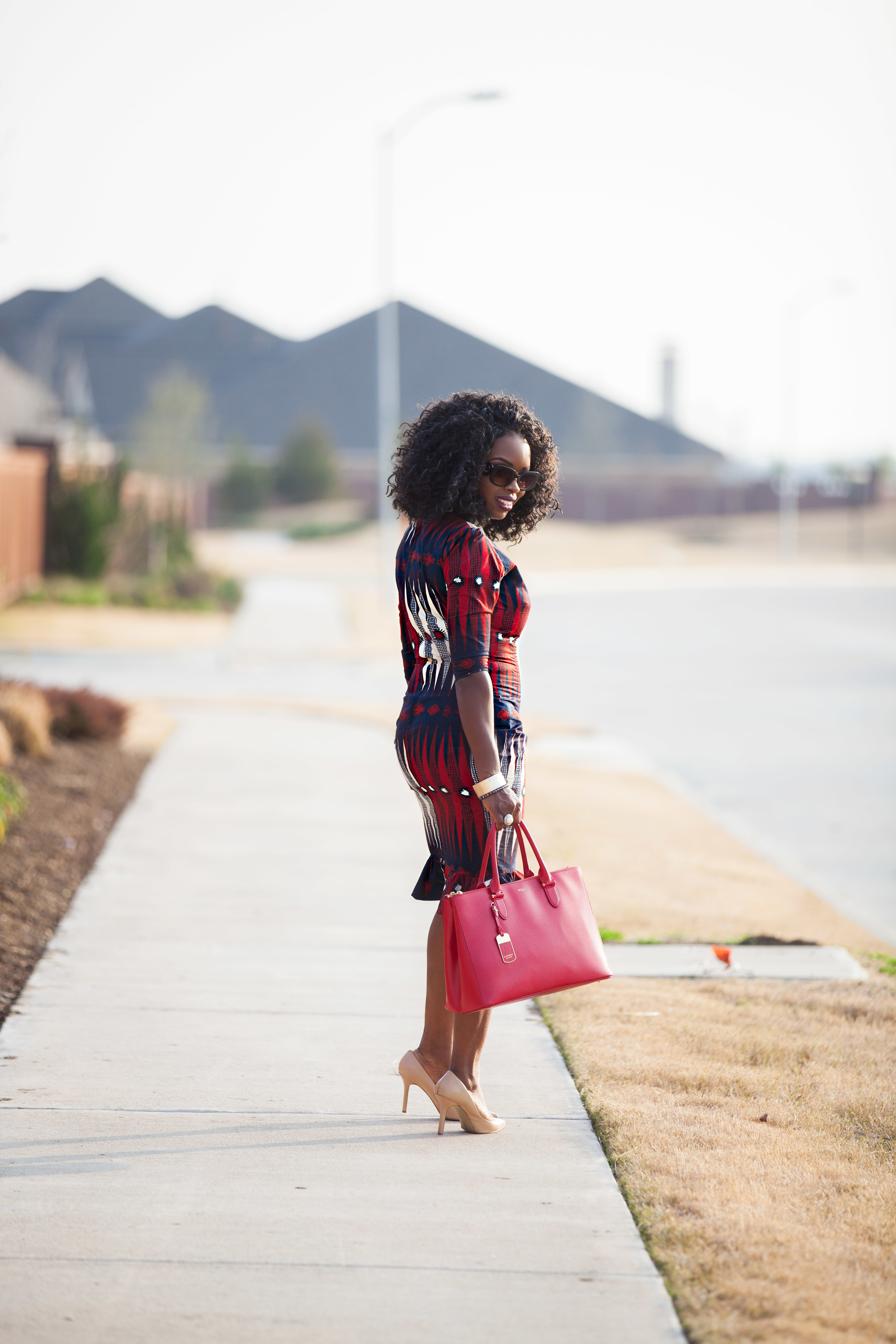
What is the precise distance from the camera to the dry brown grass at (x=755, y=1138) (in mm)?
3006

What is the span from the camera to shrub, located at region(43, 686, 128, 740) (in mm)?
10172

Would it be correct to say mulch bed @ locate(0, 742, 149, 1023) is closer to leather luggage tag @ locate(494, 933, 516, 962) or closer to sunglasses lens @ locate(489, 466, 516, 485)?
leather luggage tag @ locate(494, 933, 516, 962)

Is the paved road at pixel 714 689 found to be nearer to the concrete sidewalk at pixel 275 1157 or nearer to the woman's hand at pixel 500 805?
the concrete sidewalk at pixel 275 1157

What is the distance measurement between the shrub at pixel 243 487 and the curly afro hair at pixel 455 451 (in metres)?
64.0

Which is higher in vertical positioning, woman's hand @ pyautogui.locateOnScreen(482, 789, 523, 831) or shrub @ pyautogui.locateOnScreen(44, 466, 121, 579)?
shrub @ pyautogui.locateOnScreen(44, 466, 121, 579)

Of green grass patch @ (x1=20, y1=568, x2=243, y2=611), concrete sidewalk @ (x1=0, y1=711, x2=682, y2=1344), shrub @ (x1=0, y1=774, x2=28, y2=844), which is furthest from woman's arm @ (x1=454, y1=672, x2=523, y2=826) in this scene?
green grass patch @ (x1=20, y1=568, x2=243, y2=611)

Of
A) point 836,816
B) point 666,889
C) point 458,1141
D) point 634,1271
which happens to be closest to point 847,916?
point 666,889

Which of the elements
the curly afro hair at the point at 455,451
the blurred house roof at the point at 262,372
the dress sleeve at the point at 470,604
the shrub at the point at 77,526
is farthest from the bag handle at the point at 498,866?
the blurred house roof at the point at 262,372

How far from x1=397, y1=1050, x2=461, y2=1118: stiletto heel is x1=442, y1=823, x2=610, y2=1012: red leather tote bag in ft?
0.97

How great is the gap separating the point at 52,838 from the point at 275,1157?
13.1ft

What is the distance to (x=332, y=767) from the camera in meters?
10.2

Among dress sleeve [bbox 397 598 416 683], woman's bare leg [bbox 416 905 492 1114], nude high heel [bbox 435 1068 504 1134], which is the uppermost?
dress sleeve [bbox 397 598 416 683]

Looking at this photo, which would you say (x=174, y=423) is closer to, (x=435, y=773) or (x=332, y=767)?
(x=332, y=767)

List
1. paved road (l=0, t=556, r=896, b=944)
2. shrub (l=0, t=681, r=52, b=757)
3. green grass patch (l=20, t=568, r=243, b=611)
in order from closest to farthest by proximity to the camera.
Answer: shrub (l=0, t=681, r=52, b=757) < paved road (l=0, t=556, r=896, b=944) < green grass patch (l=20, t=568, r=243, b=611)
